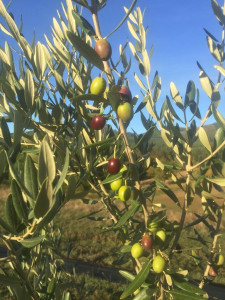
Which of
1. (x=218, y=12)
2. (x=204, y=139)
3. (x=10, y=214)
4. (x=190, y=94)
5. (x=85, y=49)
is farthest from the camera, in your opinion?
(x=190, y=94)

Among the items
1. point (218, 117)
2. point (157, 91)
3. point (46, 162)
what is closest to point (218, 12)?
point (157, 91)

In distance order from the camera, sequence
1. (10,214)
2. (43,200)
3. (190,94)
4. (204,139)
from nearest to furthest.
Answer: (43,200)
(10,214)
(204,139)
(190,94)

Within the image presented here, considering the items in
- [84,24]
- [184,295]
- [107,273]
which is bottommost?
[107,273]

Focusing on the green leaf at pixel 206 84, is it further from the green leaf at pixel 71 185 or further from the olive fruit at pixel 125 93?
the green leaf at pixel 71 185

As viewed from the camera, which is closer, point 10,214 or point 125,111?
point 10,214

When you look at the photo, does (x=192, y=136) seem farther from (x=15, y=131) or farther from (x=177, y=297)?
(x=15, y=131)

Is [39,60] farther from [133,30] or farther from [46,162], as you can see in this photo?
[133,30]

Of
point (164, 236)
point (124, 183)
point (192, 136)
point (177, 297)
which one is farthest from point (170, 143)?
point (177, 297)
